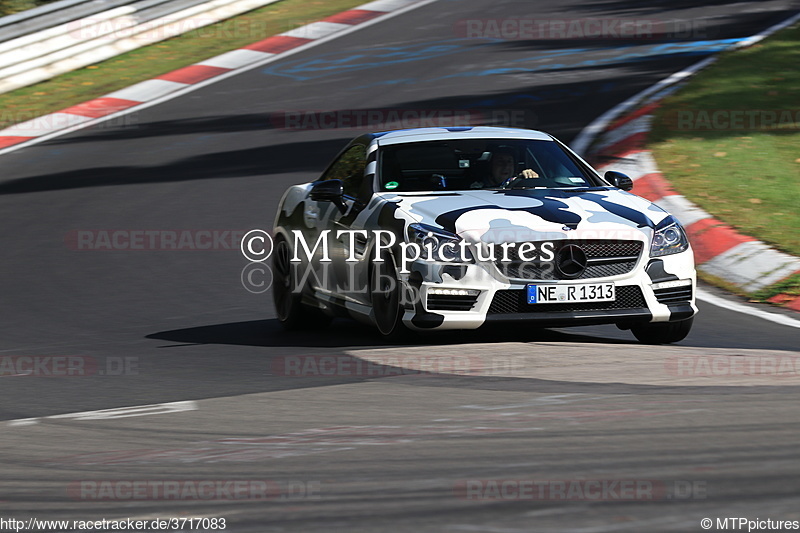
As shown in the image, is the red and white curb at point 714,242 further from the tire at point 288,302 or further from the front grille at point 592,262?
the tire at point 288,302

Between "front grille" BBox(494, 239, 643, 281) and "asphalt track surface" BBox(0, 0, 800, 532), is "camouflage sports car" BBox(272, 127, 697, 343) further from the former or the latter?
"asphalt track surface" BBox(0, 0, 800, 532)

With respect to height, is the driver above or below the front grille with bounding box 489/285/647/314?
above

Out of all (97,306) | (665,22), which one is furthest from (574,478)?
(665,22)

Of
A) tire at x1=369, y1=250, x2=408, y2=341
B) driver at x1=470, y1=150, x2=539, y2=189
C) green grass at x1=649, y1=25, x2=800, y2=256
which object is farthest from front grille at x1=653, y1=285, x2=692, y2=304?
green grass at x1=649, y1=25, x2=800, y2=256

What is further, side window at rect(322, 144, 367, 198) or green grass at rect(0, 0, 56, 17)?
green grass at rect(0, 0, 56, 17)

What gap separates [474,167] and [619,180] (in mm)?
1020

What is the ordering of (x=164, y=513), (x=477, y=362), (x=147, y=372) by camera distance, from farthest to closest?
(x=147, y=372)
(x=477, y=362)
(x=164, y=513)

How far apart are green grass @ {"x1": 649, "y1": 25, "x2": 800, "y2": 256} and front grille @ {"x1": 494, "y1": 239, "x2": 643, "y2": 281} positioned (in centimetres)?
295

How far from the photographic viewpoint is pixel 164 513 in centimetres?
483

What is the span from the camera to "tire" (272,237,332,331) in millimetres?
10438

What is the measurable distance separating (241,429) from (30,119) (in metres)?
15.3

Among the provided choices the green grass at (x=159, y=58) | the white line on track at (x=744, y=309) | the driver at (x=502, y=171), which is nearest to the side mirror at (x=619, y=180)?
the driver at (x=502, y=171)

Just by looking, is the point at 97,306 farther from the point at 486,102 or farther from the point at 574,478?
the point at 486,102

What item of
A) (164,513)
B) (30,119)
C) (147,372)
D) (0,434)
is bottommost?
(30,119)
